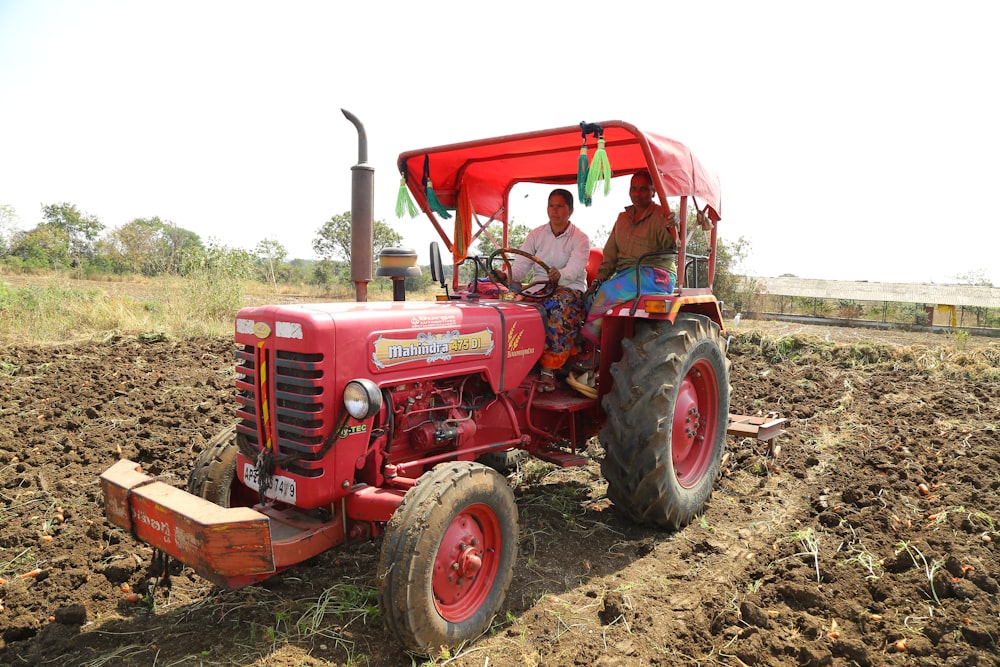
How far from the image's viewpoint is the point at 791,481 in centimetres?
490

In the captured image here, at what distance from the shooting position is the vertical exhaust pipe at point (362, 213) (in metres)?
3.86

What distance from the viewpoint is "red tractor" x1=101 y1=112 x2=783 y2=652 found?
2561 mm

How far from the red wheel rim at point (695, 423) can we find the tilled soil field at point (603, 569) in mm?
320

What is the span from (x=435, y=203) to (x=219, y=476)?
7.98 feet

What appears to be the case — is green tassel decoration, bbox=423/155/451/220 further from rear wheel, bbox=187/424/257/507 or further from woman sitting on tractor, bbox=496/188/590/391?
rear wheel, bbox=187/424/257/507

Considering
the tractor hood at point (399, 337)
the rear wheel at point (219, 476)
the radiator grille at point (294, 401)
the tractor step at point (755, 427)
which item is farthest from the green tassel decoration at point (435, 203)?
the tractor step at point (755, 427)

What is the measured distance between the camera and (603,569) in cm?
353

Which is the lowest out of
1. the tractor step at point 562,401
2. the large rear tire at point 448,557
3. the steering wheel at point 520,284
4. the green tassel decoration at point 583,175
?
the large rear tire at point 448,557

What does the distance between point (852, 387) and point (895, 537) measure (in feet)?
15.0

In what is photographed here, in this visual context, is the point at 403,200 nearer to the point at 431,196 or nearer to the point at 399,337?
the point at 431,196

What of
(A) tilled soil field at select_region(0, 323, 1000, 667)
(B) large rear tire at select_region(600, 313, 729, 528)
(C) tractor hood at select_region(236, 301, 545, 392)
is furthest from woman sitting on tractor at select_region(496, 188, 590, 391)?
(A) tilled soil field at select_region(0, 323, 1000, 667)

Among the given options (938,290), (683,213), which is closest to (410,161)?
(683,213)

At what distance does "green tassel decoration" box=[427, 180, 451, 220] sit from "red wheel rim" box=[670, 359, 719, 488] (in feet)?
6.99

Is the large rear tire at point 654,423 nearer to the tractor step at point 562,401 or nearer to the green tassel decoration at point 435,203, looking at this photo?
the tractor step at point 562,401
